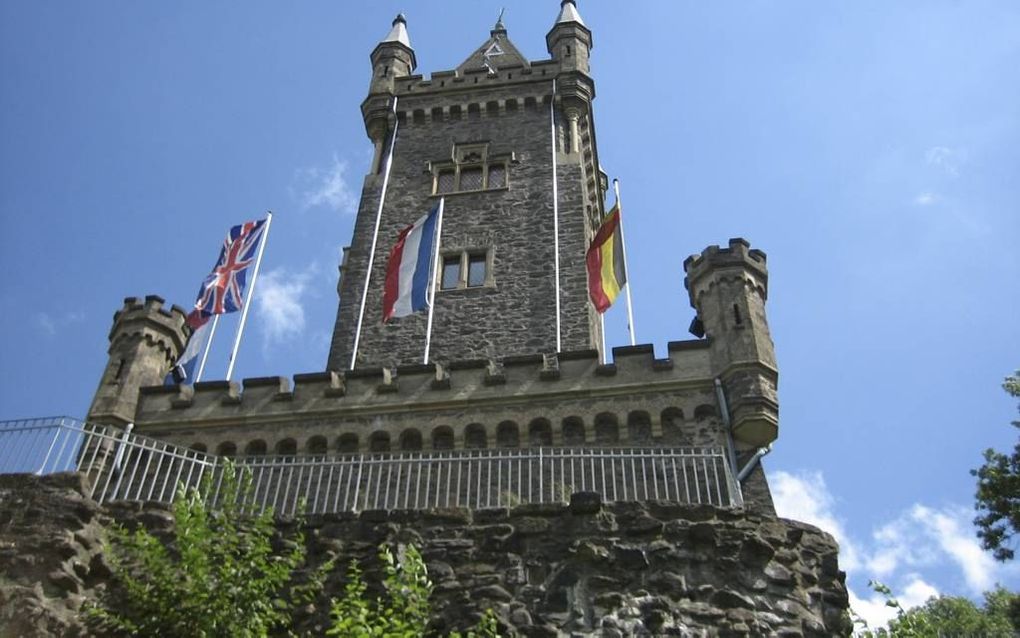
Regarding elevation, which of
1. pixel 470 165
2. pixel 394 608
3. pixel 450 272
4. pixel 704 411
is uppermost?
pixel 470 165

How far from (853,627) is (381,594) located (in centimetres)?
503

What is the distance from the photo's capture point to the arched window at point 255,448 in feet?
54.7

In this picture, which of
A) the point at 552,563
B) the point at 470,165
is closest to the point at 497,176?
the point at 470,165

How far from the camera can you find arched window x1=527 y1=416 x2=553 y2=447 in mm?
16109

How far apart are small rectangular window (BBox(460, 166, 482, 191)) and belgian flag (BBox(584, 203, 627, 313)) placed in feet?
18.4

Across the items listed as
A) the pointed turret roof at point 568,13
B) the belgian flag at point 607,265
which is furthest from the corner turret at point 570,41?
the belgian flag at point 607,265

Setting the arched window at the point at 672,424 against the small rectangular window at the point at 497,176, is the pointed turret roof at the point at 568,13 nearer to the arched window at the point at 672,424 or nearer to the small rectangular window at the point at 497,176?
the small rectangular window at the point at 497,176

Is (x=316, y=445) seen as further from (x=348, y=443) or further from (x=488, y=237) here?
(x=488, y=237)

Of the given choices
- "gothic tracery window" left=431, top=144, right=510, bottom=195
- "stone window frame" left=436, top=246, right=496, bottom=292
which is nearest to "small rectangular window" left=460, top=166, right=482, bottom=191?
"gothic tracery window" left=431, top=144, right=510, bottom=195

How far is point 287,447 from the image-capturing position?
16.7m

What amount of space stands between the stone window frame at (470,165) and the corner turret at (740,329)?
8.31 metres

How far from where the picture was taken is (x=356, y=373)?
1745cm

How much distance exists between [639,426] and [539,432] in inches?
63.7

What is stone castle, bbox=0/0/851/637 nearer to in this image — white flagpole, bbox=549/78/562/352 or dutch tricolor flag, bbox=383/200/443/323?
white flagpole, bbox=549/78/562/352
